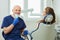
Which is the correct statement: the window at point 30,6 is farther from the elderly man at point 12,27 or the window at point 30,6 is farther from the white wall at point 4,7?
the elderly man at point 12,27

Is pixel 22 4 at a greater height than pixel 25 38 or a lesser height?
greater

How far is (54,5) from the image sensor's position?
4.25 meters

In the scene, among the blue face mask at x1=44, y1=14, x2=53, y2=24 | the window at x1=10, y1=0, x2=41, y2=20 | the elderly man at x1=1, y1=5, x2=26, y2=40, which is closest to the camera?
the elderly man at x1=1, y1=5, x2=26, y2=40

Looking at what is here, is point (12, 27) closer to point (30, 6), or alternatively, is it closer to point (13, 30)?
point (13, 30)

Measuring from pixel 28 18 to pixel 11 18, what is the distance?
4.94ft

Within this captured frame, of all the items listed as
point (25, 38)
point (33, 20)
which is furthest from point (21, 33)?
point (33, 20)

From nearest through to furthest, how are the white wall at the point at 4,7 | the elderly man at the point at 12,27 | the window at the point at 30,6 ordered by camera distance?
the elderly man at the point at 12,27 → the white wall at the point at 4,7 → the window at the point at 30,6

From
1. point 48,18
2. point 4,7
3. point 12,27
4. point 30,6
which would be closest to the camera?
point 12,27

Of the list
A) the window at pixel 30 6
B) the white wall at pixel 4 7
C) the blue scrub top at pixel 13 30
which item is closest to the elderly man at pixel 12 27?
the blue scrub top at pixel 13 30

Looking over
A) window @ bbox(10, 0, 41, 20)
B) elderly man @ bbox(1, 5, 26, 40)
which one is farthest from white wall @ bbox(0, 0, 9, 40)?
elderly man @ bbox(1, 5, 26, 40)

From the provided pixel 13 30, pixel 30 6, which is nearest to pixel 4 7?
pixel 30 6

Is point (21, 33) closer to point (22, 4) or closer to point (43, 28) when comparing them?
point (43, 28)

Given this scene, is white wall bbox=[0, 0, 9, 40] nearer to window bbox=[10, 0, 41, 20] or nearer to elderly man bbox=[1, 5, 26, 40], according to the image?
window bbox=[10, 0, 41, 20]

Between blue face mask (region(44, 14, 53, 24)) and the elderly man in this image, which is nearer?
the elderly man
